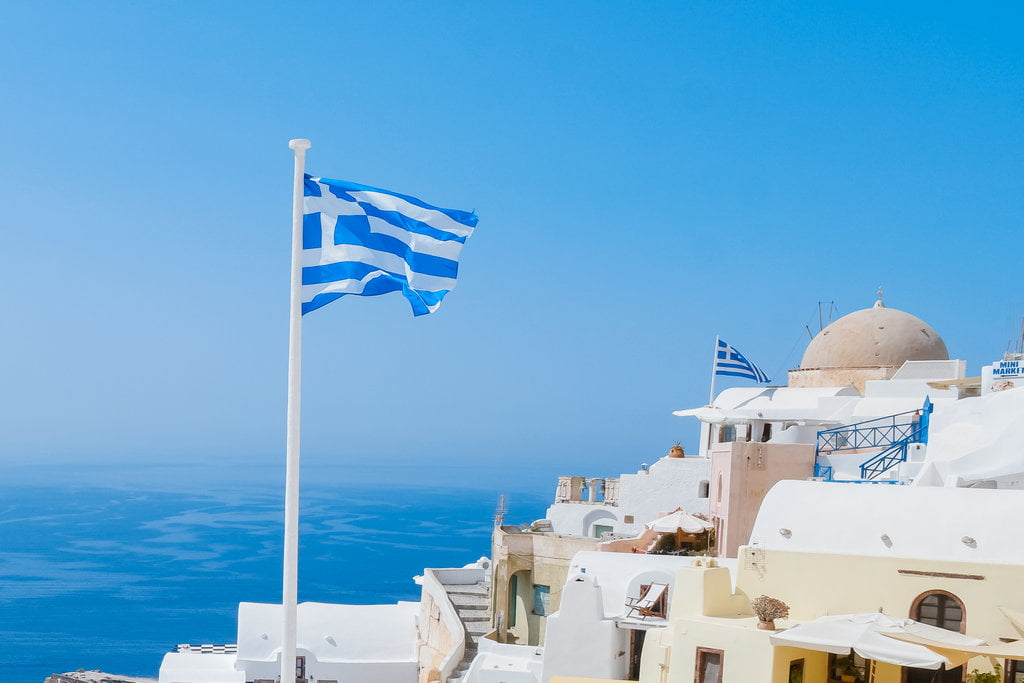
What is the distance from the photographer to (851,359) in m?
34.1

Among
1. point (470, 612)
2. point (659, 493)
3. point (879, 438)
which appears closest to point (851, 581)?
point (879, 438)

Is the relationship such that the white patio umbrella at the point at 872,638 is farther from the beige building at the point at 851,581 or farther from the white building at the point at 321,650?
the white building at the point at 321,650

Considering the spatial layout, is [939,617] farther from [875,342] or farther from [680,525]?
[875,342]

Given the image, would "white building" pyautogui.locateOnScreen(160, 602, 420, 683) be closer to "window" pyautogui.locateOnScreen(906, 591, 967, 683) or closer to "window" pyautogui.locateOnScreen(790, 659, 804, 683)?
"window" pyautogui.locateOnScreen(790, 659, 804, 683)

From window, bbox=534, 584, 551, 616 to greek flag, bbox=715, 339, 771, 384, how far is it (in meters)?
10.9

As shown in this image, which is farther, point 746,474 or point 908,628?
point 746,474

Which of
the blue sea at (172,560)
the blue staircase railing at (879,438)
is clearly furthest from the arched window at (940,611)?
the blue sea at (172,560)

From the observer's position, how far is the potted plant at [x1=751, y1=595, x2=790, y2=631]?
16.0 m

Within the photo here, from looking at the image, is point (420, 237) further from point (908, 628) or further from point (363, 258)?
point (908, 628)

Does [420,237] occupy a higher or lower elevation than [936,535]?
A: higher

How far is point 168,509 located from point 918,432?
135778 millimetres

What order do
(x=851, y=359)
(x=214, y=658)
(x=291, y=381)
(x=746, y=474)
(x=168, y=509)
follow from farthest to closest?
(x=168, y=509)
(x=851, y=359)
(x=214, y=658)
(x=746, y=474)
(x=291, y=381)

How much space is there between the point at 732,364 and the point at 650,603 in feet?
54.8

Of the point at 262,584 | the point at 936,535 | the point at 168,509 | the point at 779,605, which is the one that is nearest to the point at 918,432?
the point at 936,535
